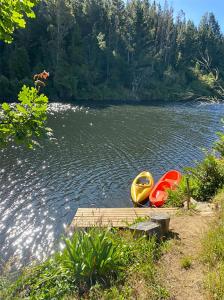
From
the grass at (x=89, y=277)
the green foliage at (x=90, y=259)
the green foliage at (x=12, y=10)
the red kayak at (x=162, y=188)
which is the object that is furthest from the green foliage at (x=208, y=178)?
the green foliage at (x=12, y=10)

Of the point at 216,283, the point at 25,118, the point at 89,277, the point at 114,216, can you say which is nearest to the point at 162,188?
the point at 114,216

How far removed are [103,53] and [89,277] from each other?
72919mm

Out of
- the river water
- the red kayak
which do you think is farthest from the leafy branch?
the red kayak

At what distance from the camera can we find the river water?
13.8m

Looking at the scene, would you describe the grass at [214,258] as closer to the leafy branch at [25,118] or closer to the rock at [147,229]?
the rock at [147,229]

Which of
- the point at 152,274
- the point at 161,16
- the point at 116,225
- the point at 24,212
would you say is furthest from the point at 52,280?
the point at 161,16

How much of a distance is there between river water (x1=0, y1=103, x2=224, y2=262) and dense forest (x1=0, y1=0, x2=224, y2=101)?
69.3 ft

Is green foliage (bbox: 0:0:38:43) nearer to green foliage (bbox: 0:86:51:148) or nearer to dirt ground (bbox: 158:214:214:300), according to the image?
green foliage (bbox: 0:86:51:148)

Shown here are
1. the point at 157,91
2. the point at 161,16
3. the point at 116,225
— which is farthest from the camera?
the point at 161,16

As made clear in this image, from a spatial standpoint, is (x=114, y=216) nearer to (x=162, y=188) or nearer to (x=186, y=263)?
(x=186, y=263)

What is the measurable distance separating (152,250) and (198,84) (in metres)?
77.6

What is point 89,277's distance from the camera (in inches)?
239

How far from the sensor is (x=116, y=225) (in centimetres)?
1027

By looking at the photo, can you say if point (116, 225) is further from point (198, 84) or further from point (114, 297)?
point (198, 84)
